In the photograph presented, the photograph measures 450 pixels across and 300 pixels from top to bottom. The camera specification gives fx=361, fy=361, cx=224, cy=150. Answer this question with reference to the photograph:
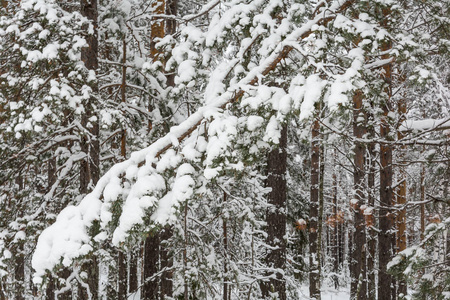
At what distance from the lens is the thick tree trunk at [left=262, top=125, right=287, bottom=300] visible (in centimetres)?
875

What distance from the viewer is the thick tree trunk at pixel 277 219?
344 inches

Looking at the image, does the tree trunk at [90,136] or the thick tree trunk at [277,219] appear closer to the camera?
the tree trunk at [90,136]

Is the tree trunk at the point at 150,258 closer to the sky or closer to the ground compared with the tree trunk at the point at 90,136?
closer to the ground

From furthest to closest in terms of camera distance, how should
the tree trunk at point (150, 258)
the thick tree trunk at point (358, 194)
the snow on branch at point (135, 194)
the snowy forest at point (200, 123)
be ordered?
the tree trunk at point (150, 258), the thick tree trunk at point (358, 194), the snowy forest at point (200, 123), the snow on branch at point (135, 194)

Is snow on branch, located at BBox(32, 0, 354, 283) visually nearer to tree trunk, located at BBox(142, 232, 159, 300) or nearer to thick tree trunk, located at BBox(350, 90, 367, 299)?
thick tree trunk, located at BBox(350, 90, 367, 299)

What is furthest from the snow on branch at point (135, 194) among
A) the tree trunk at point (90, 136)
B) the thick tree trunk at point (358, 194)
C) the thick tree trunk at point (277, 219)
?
the thick tree trunk at point (277, 219)

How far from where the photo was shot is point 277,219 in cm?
902

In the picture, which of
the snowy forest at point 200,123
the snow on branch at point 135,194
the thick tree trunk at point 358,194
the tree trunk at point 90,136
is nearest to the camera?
the snow on branch at point 135,194

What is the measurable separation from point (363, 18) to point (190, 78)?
2.33 meters

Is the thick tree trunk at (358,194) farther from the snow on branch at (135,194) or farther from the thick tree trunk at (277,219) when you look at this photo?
the snow on branch at (135,194)

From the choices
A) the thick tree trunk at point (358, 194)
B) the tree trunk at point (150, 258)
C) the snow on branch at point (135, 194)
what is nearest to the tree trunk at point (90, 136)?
the tree trunk at point (150, 258)

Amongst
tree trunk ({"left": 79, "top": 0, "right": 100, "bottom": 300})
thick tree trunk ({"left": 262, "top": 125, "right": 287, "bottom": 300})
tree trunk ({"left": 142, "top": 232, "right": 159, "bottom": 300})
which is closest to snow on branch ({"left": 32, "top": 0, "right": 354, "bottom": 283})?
tree trunk ({"left": 79, "top": 0, "right": 100, "bottom": 300})

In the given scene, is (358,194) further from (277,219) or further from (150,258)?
(150,258)

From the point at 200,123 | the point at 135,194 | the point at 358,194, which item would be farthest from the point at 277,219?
the point at 135,194
